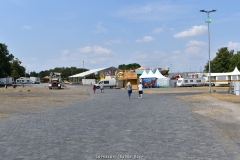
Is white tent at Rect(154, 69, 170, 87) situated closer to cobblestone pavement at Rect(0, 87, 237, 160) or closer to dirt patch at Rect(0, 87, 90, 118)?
dirt patch at Rect(0, 87, 90, 118)

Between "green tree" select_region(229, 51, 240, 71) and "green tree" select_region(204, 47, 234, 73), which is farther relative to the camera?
"green tree" select_region(204, 47, 234, 73)

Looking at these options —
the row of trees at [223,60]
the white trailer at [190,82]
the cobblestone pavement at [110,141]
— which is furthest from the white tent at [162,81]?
the cobblestone pavement at [110,141]

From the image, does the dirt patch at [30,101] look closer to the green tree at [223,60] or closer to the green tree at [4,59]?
the green tree at [4,59]

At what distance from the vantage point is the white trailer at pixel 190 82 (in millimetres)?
66000

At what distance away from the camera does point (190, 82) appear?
66.4 metres

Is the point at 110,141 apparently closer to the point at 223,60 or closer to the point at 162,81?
the point at 162,81

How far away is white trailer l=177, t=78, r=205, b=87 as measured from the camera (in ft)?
217

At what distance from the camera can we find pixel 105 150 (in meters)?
7.32

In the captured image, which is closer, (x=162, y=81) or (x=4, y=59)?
(x=162, y=81)

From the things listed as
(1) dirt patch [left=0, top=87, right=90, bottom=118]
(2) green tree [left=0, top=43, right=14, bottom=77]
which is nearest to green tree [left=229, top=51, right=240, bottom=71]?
(1) dirt patch [left=0, top=87, right=90, bottom=118]

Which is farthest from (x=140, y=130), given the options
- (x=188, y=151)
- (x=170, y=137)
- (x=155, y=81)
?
(x=155, y=81)

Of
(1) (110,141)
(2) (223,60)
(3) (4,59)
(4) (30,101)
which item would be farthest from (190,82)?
(1) (110,141)

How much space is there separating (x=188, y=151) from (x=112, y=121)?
5.46m

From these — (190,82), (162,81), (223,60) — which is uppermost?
(223,60)
